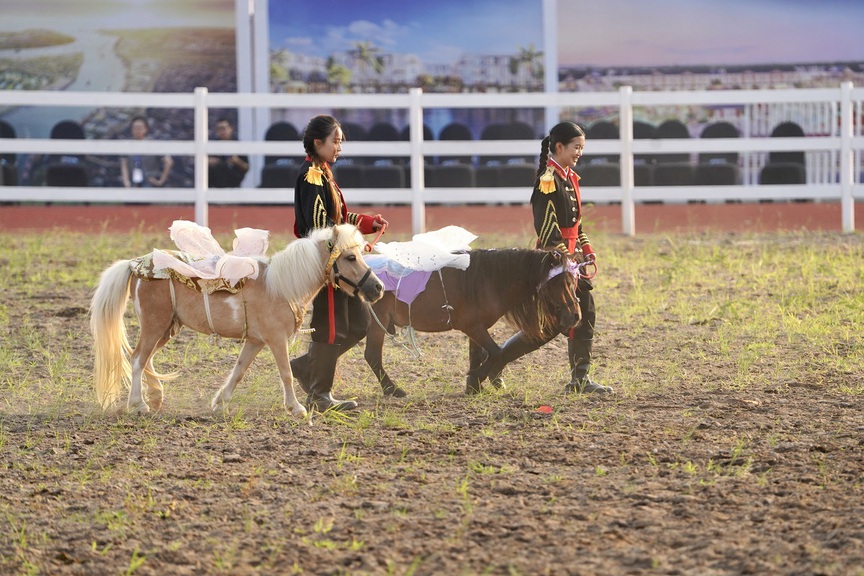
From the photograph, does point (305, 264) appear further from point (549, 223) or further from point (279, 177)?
point (279, 177)

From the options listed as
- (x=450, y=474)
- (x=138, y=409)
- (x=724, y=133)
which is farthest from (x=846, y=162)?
(x=450, y=474)

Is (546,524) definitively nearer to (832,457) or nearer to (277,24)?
(832,457)

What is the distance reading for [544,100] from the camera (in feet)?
44.0

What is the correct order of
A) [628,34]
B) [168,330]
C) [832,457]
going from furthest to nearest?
[628,34] → [168,330] → [832,457]

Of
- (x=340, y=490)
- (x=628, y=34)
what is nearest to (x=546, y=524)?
(x=340, y=490)

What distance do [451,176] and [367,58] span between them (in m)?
2.98

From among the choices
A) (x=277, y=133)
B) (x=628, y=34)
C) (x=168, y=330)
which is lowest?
(x=168, y=330)

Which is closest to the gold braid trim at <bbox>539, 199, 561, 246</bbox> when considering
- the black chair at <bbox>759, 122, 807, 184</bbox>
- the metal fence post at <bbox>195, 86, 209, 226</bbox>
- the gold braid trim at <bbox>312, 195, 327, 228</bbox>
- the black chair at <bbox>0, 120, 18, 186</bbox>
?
the gold braid trim at <bbox>312, 195, 327, 228</bbox>

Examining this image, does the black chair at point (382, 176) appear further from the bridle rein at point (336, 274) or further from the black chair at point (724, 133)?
the bridle rein at point (336, 274)

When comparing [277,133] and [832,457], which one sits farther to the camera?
[277,133]

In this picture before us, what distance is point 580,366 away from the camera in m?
6.70

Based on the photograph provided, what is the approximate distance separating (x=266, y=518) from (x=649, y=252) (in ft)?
25.4

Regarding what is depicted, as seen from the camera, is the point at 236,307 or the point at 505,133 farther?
the point at 505,133

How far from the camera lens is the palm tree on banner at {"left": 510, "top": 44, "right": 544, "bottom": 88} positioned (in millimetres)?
16672
